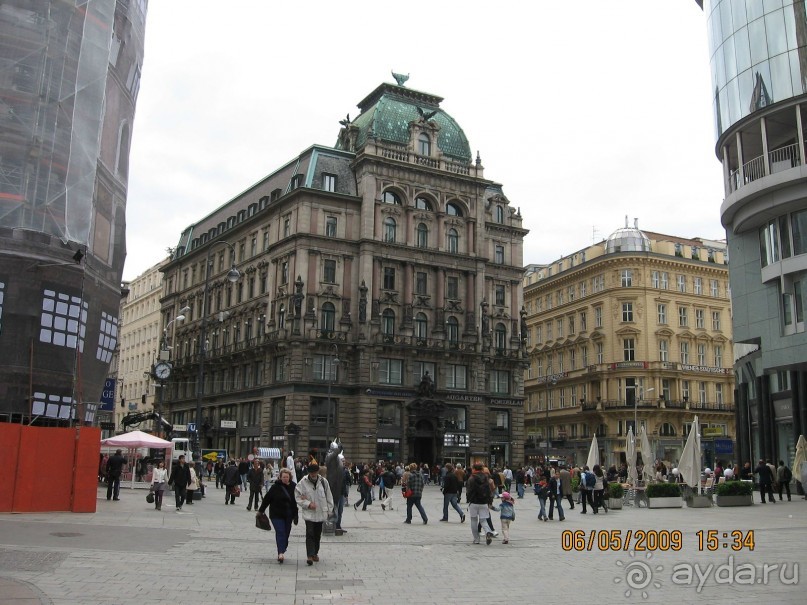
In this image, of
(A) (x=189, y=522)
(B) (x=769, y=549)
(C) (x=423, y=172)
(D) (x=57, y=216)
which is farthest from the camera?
(C) (x=423, y=172)

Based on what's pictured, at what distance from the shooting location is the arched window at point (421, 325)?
2608 inches

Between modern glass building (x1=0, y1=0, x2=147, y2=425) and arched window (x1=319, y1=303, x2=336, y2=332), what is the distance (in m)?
34.3

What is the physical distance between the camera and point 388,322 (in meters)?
65.1

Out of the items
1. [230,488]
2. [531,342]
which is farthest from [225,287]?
[230,488]

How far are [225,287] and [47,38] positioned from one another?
50788 mm

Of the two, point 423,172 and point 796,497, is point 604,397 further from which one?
point 796,497

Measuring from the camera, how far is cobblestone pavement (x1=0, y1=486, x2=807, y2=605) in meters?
10.9

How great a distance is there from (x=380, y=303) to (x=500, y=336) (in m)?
12.4

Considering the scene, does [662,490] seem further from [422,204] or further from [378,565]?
[422,204]

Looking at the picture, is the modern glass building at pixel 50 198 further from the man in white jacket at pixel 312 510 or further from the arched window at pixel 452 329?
the arched window at pixel 452 329

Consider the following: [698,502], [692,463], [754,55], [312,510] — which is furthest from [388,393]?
[312,510]

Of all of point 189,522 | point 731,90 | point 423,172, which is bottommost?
point 189,522

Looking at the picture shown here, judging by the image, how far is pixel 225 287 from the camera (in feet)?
249

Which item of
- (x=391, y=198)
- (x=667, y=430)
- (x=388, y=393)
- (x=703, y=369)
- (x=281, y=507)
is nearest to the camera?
(x=281, y=507)
